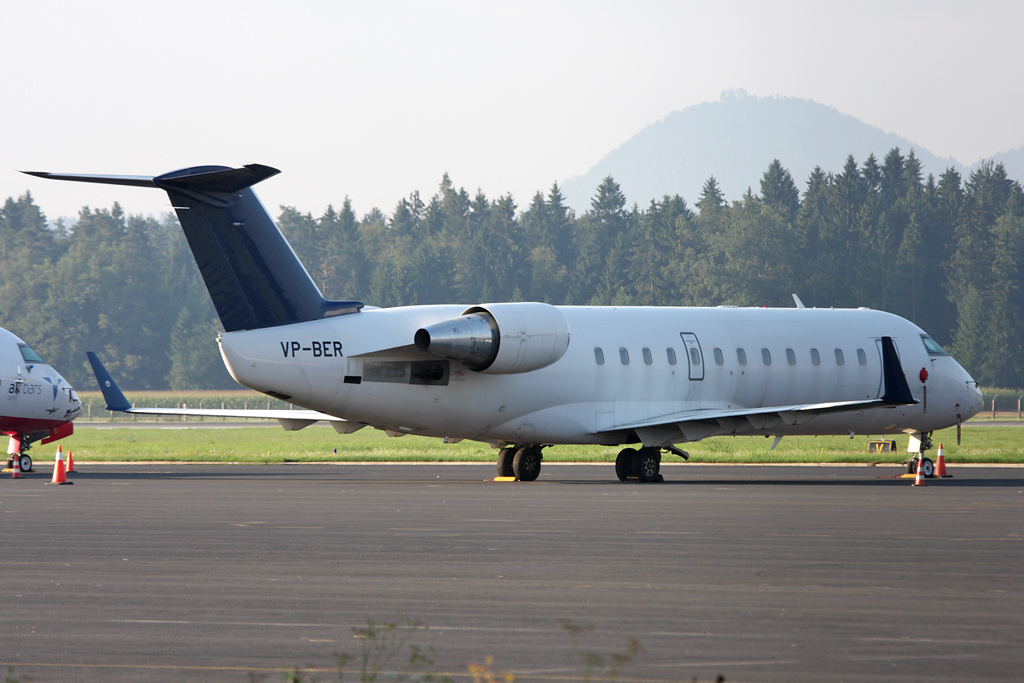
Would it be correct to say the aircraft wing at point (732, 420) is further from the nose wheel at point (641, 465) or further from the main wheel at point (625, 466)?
the main wheel at point (625, 466)

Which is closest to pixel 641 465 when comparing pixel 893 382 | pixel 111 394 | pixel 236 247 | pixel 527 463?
pixel 527 463

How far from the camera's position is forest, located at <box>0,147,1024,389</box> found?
120062 millimetres

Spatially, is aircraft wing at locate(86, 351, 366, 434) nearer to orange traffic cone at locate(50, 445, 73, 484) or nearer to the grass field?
orange traffic cone at locate(50, 445, 73, 484)

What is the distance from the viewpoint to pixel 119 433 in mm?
59031

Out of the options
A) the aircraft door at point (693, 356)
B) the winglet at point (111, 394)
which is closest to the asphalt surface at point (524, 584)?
the aircraft door at point (693, 356)

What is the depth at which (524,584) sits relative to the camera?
11633 millimetres

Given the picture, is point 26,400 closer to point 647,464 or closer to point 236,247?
point 236,247

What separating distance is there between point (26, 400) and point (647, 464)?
51.5 feet

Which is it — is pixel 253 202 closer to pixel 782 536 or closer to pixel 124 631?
pixel 782 536

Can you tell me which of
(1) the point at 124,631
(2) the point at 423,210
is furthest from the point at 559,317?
(2) the point at 423,210

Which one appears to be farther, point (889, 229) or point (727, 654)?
point (889, 229)

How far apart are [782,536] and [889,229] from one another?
114885mm

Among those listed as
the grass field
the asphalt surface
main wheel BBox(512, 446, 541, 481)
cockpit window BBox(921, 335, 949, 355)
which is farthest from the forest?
the asphalt surface

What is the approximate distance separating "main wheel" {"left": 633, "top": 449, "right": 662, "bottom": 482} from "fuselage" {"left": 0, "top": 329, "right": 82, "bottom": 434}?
14.7 metres
